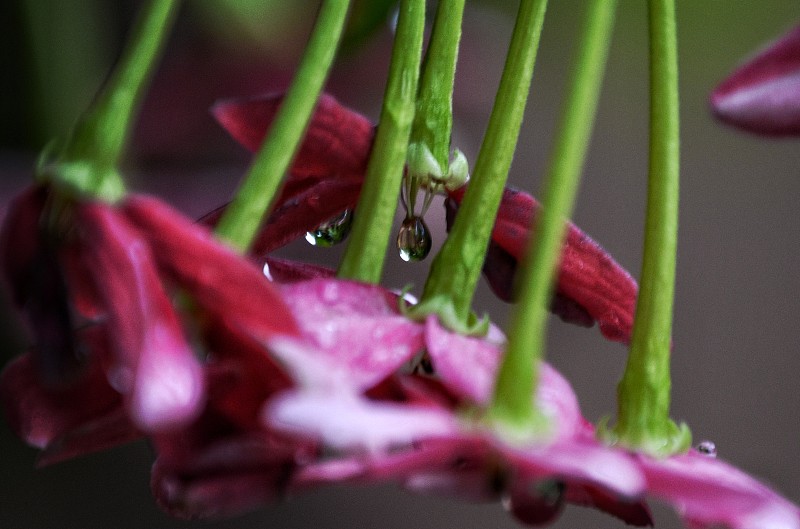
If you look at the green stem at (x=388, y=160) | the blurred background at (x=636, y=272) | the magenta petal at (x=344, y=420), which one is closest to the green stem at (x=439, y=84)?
the green stem at (x=388, y=160)

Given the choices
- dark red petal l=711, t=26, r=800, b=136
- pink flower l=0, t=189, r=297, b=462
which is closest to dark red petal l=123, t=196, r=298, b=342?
pink flower l=0, t=189, r=297, b=462

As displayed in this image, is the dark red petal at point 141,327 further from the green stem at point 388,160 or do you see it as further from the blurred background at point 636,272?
the blurred background at point 636,272

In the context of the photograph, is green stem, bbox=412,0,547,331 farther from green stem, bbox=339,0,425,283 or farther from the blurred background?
the blurred background

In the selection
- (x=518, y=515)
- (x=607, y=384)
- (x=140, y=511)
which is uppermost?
(x=518, y=515)

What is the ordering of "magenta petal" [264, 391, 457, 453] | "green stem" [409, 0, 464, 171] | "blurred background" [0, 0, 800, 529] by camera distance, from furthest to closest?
"blurred background" [0, 0, 800, 529] < "green stem" [409, 0, 464, 171] < "magenta petal" [264, 391, 457, 453]

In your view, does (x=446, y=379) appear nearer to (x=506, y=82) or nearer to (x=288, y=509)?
(x=506, y=82)

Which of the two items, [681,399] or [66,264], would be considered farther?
[681,399]

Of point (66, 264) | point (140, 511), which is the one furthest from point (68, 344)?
point (140, 511)
